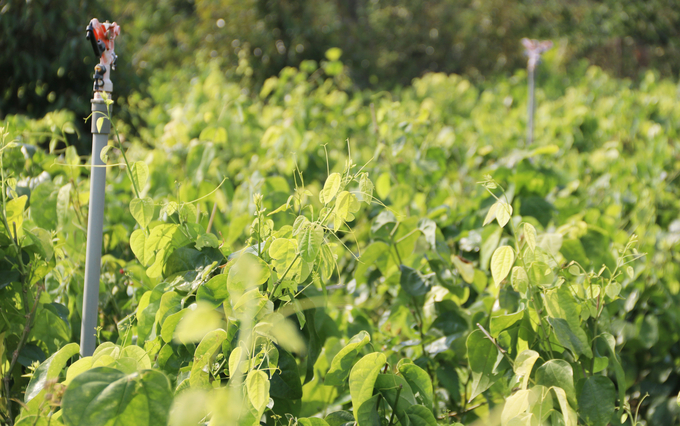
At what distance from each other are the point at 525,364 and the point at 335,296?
644 millimetres

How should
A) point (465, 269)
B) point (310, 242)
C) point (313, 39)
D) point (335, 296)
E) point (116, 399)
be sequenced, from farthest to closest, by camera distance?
point (313, 39)
point (335, 296)
point (465, 269)
point (310, 242)
point (116, 399)

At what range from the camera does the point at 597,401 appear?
85cm

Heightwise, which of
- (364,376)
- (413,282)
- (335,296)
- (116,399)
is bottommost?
(335,296)

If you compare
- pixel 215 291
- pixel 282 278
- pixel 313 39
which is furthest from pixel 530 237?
pixel 313 39

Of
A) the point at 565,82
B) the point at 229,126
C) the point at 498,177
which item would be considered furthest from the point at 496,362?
the point at 565,82

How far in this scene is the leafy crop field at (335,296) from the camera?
0.71 m

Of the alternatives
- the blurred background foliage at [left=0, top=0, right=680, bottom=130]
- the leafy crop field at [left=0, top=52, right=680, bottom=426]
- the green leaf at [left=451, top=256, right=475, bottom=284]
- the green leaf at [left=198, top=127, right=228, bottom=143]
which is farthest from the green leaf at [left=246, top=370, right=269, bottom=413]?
the blurred background foliage at [left=0, top=0, right=680, bottom=130]

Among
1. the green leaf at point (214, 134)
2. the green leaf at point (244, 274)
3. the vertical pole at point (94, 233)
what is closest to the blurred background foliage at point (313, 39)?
the green leaf at point (214, 134)

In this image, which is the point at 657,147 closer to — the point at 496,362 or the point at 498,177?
the point at 498,177

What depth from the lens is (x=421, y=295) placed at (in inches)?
48.5

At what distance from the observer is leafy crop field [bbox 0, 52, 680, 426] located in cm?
71

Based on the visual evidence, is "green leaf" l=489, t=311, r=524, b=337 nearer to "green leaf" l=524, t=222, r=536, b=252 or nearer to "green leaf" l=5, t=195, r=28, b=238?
"green leaf" l=524, t=222, r=536, b=252

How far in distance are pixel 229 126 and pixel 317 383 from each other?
1.64 meters

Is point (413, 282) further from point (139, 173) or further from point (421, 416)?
point (139, 173)
